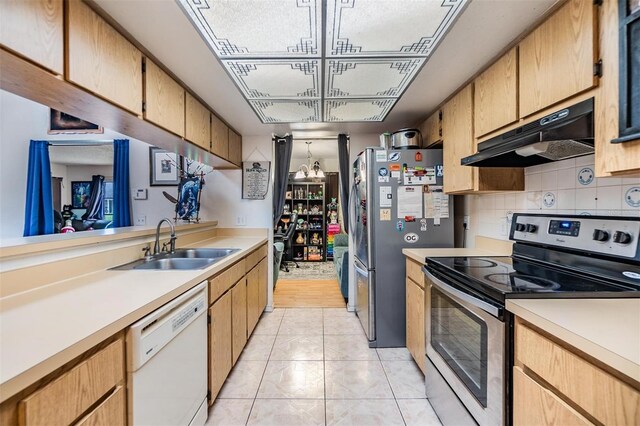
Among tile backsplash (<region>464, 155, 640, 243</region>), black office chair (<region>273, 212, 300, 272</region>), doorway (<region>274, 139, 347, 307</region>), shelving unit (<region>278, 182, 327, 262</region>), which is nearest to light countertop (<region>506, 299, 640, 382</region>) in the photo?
tile backsplash (<region>464, 155, 640, 243</region>)

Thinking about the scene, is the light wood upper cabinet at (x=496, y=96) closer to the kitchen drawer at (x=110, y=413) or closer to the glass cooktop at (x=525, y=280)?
the glass cooktop at (x=525, y=280)

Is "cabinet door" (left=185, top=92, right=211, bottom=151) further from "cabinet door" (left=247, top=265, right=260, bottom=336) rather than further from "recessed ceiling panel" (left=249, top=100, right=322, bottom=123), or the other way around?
"cabinet door" (left=247, top=265, right=260, bottom=336)

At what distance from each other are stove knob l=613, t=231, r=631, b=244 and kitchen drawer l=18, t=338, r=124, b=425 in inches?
77.9

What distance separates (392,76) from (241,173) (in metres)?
2.14

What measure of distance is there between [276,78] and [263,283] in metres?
2.22

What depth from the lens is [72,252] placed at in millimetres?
1351

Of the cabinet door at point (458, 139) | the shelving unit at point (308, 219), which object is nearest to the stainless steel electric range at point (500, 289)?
the cabinet door at point (458, 139)

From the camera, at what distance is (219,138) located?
2.57m

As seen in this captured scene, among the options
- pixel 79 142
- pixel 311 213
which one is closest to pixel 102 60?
pixel 79 142

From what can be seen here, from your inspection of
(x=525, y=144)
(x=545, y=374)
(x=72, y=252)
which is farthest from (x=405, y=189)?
(x=72, y=252)

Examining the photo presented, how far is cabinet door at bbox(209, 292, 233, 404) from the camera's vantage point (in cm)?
161

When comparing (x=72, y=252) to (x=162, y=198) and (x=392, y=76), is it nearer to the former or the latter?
(x=162, y=198)

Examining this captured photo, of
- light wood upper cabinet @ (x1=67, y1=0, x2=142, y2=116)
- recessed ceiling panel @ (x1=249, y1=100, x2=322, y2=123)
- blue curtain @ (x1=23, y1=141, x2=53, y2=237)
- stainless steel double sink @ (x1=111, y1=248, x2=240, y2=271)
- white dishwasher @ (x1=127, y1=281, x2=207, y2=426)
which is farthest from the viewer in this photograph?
blue curtain @ (x1=23, y1=141, x2=53, y2=237)

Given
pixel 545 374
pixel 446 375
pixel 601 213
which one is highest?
pixel 601 213
